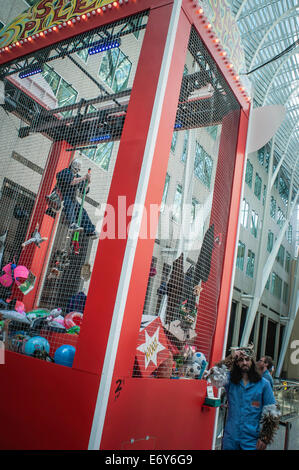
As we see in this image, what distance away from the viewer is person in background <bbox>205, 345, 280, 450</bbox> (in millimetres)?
2990

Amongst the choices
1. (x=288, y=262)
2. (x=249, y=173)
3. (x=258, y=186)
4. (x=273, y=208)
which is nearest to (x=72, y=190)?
(x=249, y=173)

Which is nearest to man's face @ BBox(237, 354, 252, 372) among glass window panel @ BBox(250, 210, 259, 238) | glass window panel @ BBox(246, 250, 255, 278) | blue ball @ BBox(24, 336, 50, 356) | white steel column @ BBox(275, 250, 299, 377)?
blue ball @ BBox(24, 336, 50, 356)

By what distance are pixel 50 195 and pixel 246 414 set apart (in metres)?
3.76

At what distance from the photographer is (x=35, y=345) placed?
3779mm

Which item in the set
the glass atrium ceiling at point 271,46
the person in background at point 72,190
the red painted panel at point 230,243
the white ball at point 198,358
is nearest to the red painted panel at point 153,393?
the white ball at point 198,358

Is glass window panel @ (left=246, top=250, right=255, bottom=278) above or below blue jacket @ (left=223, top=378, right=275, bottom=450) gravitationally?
above

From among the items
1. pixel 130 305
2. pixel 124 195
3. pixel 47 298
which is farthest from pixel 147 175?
pixel 47 298

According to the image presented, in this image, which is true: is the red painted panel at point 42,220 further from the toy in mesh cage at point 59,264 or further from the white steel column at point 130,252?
the white steel column at point 130,252

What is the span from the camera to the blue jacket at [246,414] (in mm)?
3045

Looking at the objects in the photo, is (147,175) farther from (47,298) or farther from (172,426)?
(47,298)

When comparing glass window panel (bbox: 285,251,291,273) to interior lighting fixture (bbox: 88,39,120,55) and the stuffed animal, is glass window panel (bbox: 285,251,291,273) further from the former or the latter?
interior lighting fixture (bbox: 88,39,120,55)

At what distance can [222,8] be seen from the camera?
15.1 feet

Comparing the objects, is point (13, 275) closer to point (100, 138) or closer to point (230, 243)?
point (100, 138)

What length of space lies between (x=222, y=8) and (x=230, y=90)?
3.42 ft
